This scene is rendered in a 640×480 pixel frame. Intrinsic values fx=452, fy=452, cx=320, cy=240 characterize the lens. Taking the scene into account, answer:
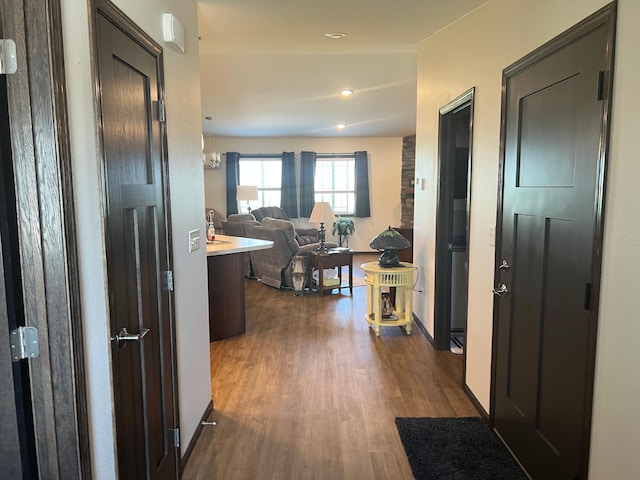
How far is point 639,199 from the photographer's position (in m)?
1.44

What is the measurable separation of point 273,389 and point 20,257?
225 centimetres

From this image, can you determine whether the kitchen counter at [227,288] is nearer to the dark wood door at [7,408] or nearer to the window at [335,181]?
the dark wood door at [7,408]

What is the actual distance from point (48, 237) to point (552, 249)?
1.92 meters

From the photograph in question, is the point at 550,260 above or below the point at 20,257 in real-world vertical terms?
below

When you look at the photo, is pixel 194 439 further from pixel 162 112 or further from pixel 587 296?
pixel 587 296

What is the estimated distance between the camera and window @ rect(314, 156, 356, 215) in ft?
31.7

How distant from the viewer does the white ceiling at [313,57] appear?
9.43 feet

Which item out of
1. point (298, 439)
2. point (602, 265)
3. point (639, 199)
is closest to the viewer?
point (639, 199)

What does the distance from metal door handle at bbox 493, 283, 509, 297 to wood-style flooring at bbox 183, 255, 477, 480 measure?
33.3 inches

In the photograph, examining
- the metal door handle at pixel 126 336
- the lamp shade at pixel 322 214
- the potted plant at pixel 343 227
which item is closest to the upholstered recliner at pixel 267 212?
the potted plant at pixel 343 227

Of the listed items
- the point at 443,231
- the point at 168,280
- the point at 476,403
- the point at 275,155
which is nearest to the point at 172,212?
the point at 168,280

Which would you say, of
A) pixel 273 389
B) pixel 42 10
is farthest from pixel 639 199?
pixel 273 389

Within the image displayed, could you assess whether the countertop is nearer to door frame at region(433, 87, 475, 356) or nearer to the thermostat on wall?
door frame at region(433, 87, 475, 356)

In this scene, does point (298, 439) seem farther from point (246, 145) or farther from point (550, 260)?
point (246, 145)
